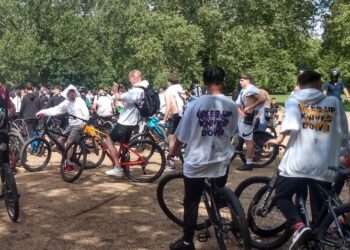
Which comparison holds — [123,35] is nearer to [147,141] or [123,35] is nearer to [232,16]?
[232,16]

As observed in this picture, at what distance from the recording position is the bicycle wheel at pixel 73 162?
888 centimetres

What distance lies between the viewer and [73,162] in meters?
8.97

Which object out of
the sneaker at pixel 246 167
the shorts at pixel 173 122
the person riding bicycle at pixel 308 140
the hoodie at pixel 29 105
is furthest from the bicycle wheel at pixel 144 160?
the hoodie at pixel 29 105

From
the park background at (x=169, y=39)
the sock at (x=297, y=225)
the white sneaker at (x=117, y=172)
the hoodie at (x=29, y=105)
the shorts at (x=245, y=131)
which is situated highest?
the park background at (x=169, y=39)

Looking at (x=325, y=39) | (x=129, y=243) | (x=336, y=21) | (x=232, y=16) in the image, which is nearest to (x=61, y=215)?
(x=129, y=243)

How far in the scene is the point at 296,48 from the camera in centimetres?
4016

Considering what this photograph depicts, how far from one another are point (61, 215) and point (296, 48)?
117 ft

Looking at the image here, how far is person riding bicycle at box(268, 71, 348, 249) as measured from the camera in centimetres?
462

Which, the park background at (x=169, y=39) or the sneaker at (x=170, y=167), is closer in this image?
the sneaker at (x=170, y=167)

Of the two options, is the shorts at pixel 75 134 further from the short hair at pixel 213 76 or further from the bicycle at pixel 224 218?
the short hair at pixel 213 76

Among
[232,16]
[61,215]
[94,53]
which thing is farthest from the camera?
[94,53]

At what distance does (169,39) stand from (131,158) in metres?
25.7

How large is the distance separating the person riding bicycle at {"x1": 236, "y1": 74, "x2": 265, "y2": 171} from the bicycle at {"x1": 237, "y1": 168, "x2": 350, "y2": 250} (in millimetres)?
4419

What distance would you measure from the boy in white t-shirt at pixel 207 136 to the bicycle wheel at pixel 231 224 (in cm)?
24
